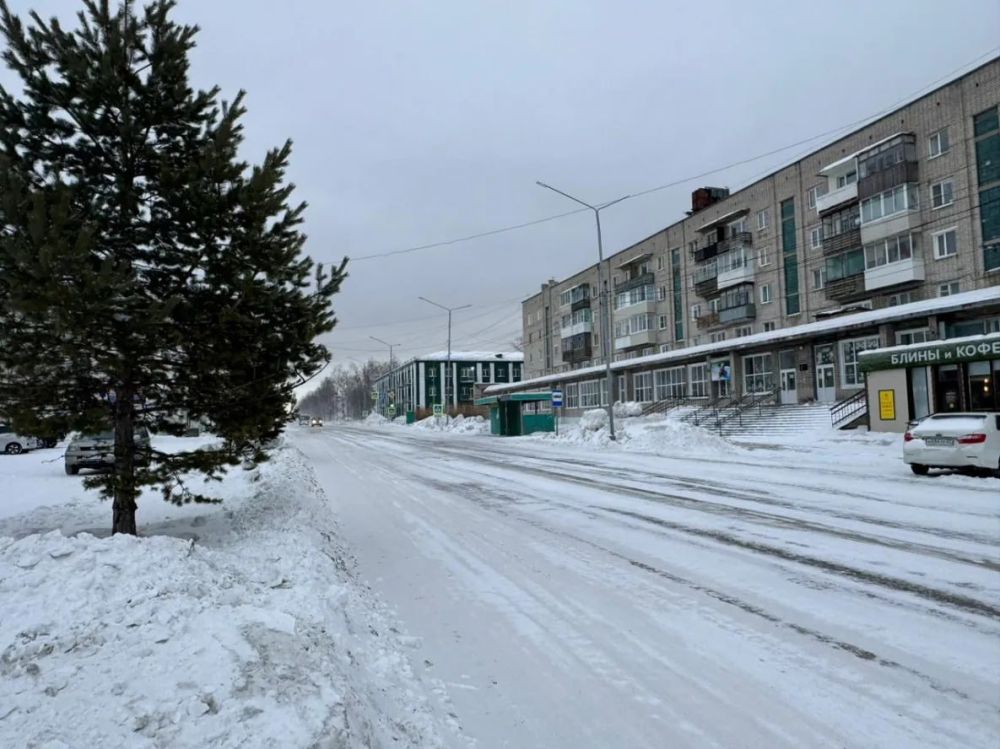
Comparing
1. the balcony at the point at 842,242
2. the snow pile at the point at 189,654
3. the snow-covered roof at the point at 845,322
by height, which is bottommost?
the snow pile at the point at 189,654

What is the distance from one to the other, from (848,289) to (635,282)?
76.3 ft

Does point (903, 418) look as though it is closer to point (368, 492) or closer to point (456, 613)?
point (368, 492)

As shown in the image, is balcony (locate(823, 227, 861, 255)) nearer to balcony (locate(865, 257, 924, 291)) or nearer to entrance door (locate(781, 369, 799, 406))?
Answer: balcony (locate(865, 257, 924, 291))

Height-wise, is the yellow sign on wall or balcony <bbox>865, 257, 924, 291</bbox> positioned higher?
balcony <bbox>865, 257, 924, 291</bbox>

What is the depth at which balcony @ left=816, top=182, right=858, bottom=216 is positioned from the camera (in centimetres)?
3759

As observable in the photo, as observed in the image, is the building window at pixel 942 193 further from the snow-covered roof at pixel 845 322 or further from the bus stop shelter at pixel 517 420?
the bus stop shelter at pixel 517 420

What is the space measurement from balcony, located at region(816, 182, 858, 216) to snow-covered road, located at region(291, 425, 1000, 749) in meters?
31.4

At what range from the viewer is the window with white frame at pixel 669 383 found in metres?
46.5

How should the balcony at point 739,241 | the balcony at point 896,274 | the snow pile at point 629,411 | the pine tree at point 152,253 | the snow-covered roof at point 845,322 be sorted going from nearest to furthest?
the pine tree at point 152,253
the snow-covered roof at point 845,322
the balcony at point 896,274
the snow pile at point 629,411
the balcony at point 739,241

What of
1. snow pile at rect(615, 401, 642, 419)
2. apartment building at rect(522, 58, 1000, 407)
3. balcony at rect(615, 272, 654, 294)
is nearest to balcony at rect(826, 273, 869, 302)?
apartment building at rect(522, 58, 1000, 407)

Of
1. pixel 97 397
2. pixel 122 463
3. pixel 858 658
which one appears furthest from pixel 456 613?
pixel 97 397

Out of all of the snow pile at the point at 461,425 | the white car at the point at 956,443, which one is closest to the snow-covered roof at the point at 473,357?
the snow pile at the point at 461,425

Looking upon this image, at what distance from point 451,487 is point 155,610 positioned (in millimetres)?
10667

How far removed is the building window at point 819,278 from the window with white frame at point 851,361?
799 cm
